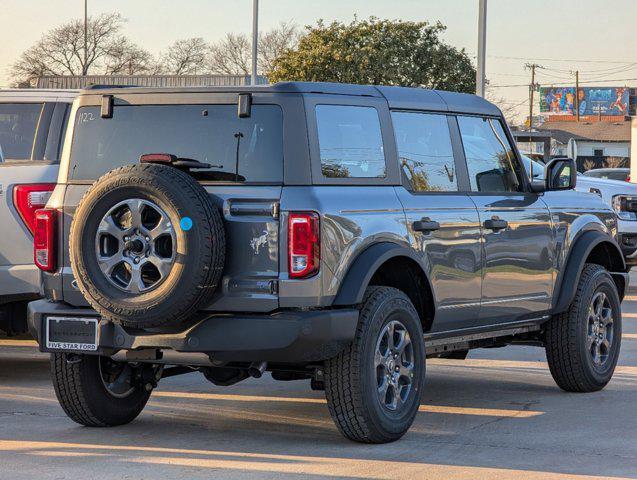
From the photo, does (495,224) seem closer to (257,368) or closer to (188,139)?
(257,368)

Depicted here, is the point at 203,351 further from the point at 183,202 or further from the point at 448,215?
the point at 448,215

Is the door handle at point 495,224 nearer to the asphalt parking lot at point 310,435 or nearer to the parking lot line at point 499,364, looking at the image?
the asphalt parking lot at point 310,435

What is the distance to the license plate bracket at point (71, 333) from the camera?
7.12 m

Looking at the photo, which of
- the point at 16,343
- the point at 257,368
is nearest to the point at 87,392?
the point at 257,368

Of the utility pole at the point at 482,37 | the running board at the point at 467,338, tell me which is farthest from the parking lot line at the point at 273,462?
the utility pole at the point at 482,37

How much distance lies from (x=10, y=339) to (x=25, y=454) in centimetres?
545

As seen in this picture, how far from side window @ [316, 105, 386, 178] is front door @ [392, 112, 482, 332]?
22cm

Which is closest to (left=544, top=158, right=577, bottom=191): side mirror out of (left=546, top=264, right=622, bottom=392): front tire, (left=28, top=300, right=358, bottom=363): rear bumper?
(left=546, top=264, right=622, bottom=392): front tire

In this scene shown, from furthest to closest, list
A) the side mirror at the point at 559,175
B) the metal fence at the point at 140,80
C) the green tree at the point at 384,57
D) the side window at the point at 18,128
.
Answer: the green tree at the point at 384,57 → the metal fence at the point at 140,80 → the side window at the point at 18,128 → the side mirror at the point at 559,175

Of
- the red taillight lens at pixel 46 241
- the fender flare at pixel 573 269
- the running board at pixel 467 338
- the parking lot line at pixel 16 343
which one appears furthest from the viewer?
the parking lot line at pixel 16 343

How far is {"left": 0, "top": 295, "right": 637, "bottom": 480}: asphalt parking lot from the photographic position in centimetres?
662

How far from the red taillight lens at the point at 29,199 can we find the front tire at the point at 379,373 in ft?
9.99

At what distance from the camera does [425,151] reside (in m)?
8.03

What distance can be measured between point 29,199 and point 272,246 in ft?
10.1
